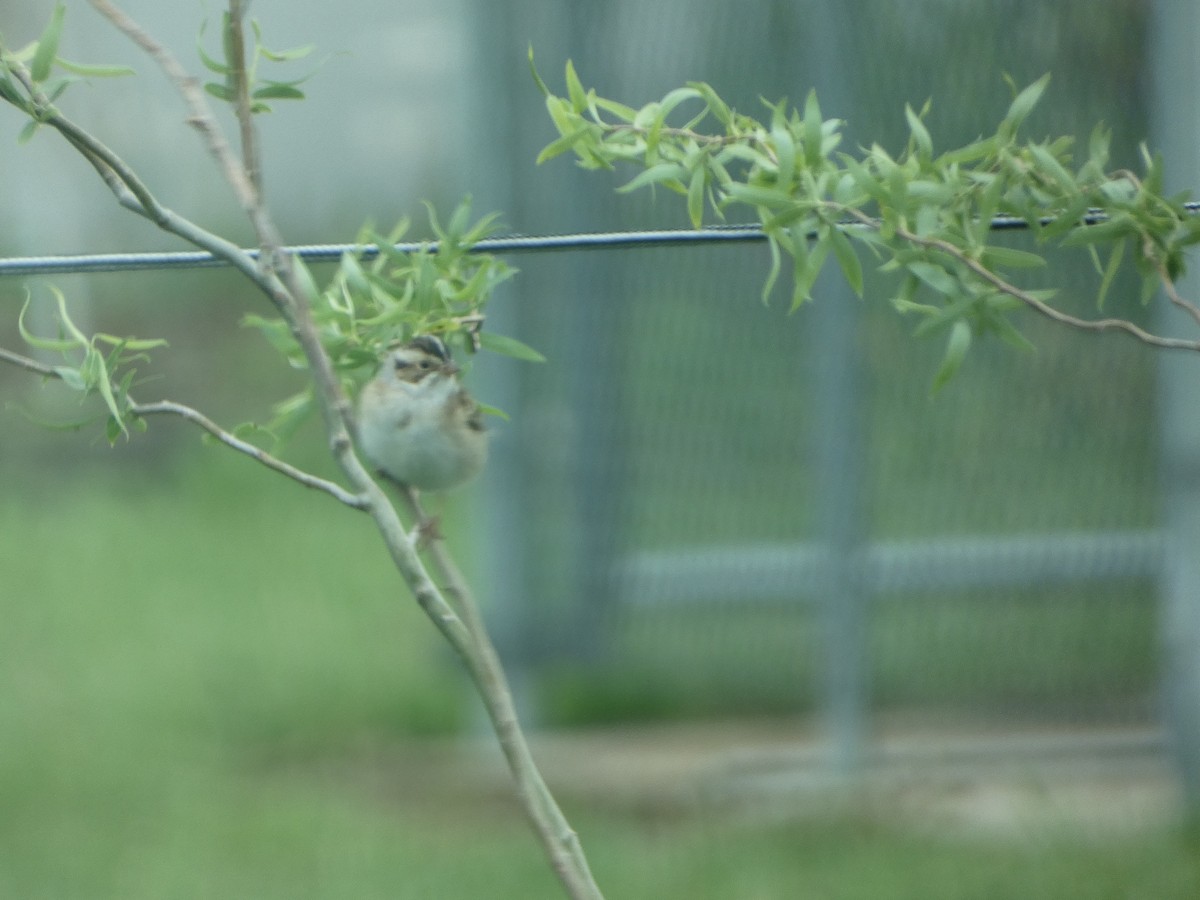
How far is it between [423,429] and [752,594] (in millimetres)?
1997

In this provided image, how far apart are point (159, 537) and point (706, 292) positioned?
3.61 m

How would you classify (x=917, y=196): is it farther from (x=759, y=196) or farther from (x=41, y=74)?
(x=41, y=74)

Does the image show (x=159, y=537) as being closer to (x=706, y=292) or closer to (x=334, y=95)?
(x=334, y=95)

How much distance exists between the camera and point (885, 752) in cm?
450

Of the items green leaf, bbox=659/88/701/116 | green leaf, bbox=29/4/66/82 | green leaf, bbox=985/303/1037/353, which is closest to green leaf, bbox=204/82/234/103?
green leaf, bbox=29/4/66/82

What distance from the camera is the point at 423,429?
2.79 metres

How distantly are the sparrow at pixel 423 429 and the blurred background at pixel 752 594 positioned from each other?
133cm

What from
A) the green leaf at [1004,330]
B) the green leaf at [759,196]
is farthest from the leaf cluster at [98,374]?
the green leaf at [1004,330]

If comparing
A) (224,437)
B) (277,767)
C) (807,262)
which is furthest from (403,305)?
(277,767)

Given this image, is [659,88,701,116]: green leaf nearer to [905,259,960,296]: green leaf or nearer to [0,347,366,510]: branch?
[905,259,960,296]: green leaf

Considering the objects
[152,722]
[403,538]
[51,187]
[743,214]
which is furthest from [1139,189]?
[51,187]

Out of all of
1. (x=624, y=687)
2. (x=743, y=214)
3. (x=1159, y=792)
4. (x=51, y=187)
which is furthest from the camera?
(x=51, y=187)

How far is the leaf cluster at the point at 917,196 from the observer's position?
1575mm

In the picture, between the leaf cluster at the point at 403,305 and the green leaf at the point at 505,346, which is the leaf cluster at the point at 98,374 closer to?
the leaf cluster at the point at 403,305
